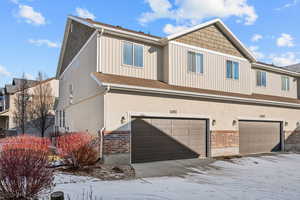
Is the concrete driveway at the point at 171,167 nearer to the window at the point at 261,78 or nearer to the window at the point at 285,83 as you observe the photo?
the window at the point at 261,78

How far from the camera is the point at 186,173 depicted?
29.2 ft

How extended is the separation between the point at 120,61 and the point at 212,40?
6.63 metres

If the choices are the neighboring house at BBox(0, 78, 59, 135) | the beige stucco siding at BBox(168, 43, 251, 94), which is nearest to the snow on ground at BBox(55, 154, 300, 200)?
the beige stucco siding at BBox(168, 43, 251, 94)

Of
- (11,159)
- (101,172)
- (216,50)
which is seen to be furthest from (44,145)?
(216,50)

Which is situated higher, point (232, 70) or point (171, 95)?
point (232, 70)

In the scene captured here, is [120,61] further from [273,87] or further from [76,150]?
[273,87]

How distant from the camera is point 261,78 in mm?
17156

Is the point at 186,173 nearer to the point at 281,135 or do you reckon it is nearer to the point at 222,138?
the point at 222,138

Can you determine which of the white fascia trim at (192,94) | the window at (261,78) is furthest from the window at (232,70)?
the window at (261,78)

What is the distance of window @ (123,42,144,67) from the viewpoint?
11756 millimetres

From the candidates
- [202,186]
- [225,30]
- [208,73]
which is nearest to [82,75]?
[208,73]

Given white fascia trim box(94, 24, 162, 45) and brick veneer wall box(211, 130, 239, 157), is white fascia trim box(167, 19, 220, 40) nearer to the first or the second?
white fascia trim box(94, 24, 162, 45)

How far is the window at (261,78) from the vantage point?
16.9 m

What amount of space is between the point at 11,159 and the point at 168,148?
7.65m
